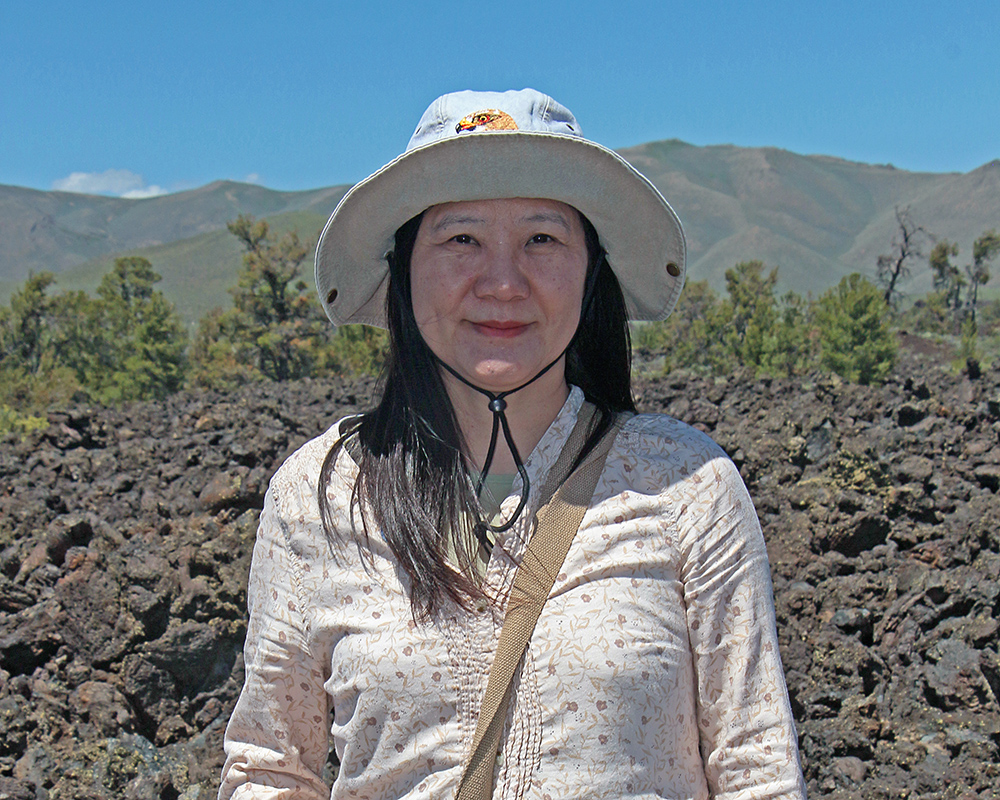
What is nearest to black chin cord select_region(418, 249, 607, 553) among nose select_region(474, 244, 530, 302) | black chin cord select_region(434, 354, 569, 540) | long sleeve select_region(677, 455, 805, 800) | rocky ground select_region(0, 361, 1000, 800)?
black chin cord select_region(434, 354, 569, 540)

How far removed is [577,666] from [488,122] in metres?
0.94

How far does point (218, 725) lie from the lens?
5211 millimetres

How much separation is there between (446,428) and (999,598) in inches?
202

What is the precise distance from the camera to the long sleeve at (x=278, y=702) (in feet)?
5.22

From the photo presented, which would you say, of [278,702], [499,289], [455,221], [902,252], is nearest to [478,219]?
[455,221]

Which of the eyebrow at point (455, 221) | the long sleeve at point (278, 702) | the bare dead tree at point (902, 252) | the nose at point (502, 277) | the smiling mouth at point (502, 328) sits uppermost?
the bare dead tree at point (902, 252)

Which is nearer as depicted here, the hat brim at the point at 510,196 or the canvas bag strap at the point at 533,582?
the canvas bag strap at the point at 533,582

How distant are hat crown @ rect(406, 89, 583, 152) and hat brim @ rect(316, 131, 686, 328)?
0.03m

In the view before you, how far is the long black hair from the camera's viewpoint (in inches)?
61.9

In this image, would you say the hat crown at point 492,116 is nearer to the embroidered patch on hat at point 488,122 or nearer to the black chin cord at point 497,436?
the embroidered patch on hat at point 488,122

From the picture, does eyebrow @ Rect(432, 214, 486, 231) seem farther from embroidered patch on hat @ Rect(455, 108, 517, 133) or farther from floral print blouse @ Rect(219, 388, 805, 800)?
floral print blouse @ Rect(219, 388, 805, 800)

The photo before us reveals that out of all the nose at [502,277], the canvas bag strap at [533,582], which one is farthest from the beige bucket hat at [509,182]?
the canvas bag strap at [533,582]

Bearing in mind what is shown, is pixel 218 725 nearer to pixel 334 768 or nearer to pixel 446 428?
pixel 334 768

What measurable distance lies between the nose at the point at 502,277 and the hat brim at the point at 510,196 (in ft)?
0.36
